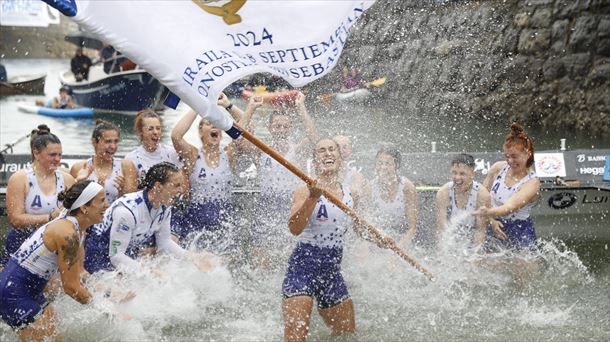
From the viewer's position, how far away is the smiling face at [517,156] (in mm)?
7668

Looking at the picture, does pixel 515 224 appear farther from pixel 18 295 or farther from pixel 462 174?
pixel 18 295

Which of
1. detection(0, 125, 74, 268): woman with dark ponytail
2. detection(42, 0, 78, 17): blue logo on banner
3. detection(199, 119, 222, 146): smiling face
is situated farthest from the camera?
detection(199, 119, 222, 146): smiling face

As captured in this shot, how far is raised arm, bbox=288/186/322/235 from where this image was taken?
5.85 m

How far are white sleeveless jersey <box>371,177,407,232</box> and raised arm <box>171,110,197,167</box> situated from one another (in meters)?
1.79

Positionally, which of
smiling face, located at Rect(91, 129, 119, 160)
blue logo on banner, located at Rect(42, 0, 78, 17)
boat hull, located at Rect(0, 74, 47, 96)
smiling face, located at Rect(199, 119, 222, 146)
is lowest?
smiling face, located at Rect(91, 129, 119, 160)

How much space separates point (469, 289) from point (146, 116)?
346 centimetres

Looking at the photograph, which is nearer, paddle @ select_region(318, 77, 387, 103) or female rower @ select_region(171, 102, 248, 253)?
female rower @ select_region(171, 102, 248, 253)

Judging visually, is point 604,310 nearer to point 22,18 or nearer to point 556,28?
point 556,28

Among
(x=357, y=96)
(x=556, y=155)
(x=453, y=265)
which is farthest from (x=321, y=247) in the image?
(x=357, y=96)

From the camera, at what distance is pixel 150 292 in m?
7.03

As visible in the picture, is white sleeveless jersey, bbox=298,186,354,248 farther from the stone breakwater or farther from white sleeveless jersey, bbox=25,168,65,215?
the stone breakwater

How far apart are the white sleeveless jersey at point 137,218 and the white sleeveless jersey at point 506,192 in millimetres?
3089

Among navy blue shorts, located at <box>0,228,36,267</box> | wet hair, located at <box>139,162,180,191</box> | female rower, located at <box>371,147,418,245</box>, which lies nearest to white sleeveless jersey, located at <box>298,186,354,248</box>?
wet hair, located at <box>139,162,180,191</box>

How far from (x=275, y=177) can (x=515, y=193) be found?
2.36m
